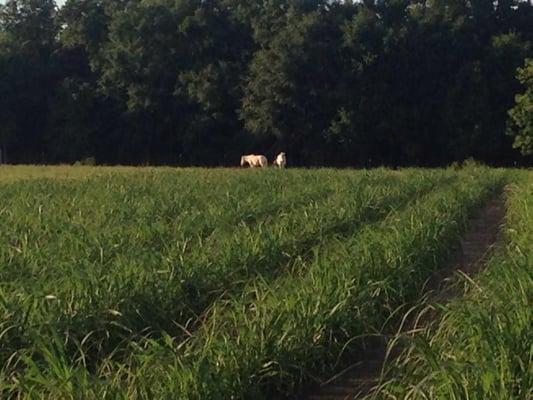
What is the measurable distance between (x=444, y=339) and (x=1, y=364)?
7.40 feet

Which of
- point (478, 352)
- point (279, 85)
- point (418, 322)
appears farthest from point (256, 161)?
point (478, 352)

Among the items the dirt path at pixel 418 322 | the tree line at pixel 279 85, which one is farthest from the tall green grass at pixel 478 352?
the tree line at pixel 279 85

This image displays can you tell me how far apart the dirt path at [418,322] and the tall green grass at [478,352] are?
0.26 metres

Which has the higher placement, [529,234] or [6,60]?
[6,60]

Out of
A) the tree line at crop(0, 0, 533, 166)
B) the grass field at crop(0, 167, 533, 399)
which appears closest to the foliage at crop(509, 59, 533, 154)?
the tree line at crop(0, 0, 533, 166)

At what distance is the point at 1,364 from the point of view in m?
4.38

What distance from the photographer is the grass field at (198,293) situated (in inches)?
153

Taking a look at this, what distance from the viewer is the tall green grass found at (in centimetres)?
342

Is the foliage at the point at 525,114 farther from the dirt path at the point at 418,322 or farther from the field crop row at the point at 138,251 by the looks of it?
the dirt path at the point at 418,322

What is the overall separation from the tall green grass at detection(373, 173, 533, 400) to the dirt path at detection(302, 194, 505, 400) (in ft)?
0.86

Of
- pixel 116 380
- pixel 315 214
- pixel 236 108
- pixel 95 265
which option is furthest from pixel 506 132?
pixel 116 380

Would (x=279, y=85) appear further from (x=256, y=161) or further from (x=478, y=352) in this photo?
(x=478, y=352)

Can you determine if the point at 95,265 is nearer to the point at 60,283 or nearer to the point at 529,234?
the point at 60,283

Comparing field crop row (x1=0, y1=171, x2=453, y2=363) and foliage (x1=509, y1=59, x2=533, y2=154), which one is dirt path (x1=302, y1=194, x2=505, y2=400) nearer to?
field crop row (x1=0, y1=171, x2=453, y2=363)
